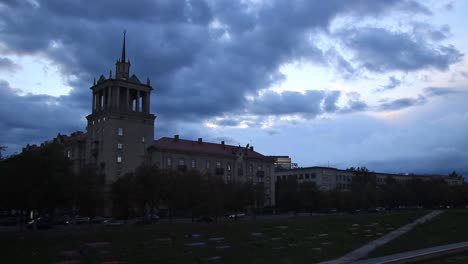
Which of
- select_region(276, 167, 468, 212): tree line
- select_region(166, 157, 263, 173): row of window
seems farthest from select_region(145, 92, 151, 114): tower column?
select_region(276, 167, 468, 212): tree line

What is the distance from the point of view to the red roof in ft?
340

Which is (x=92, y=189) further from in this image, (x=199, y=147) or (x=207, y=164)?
(x=199, y=147)

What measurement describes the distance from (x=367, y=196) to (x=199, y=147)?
4200cm

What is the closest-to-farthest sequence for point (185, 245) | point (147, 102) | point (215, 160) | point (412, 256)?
point (412, 256) → point (185, 245) → point (147, 102) → point (215, 160)

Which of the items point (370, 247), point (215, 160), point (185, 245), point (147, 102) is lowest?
point (370, 247)

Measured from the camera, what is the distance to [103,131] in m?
94.6

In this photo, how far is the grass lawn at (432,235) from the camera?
4225 centimetres

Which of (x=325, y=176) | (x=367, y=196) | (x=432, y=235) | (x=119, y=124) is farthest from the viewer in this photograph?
(x=325, y=176)

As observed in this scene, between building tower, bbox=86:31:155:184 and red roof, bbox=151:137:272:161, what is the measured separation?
16.1 feet

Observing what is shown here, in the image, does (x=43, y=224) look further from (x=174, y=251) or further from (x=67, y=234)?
(x=174, y=251)

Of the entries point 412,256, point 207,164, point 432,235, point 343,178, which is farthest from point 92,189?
point 343,178

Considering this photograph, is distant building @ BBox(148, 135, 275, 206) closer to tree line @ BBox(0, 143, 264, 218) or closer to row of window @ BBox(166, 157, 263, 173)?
row of window @ BBox(166, 157, 263, 173)

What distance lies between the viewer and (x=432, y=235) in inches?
2168

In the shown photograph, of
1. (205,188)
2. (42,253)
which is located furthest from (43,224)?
(42,253)
